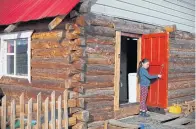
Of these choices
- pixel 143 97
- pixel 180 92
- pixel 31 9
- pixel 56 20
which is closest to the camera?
pixel 56 20

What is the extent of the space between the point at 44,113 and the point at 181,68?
6.23 meters

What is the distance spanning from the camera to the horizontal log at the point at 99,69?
8.19 metres

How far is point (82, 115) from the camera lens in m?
7.76

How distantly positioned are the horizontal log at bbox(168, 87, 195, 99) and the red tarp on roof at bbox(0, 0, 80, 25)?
5145mm

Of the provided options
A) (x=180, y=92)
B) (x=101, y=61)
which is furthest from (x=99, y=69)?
(x=180, y=92)

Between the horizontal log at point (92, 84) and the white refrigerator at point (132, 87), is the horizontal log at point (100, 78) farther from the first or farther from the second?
the white refrigerator at point (132, 87)

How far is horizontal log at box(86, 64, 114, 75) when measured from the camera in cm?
819

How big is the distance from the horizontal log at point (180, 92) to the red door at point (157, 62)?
1.15 m

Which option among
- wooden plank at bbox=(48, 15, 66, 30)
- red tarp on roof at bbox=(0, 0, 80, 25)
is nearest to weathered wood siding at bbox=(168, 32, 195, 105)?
red tarp on roof at bbox=(0, 0, 80, 25)

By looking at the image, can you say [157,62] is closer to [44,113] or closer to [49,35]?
[49,35]

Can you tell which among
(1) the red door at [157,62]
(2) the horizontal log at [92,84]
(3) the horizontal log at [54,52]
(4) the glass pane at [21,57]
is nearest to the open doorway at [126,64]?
(1) the red door at [157,62]

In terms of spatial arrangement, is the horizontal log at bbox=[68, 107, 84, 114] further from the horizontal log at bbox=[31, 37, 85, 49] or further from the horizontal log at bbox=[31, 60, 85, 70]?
the horizontal log at bbox=[31, 37, 85, 49]

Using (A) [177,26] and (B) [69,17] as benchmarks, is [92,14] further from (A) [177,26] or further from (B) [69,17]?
(A) [177,26]

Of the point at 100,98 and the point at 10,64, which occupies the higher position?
the point at 10,64
